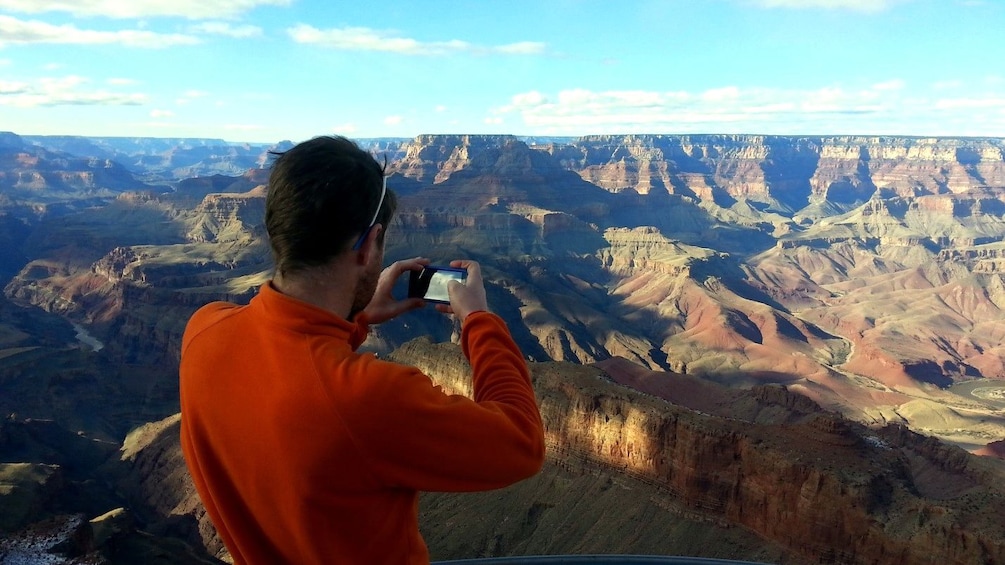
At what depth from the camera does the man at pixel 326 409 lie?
2.55 meters

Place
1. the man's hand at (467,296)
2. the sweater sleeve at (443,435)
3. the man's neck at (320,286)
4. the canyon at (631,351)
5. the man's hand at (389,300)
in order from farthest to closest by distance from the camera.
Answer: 1. the canyon at (631,351)
2. the man's hand at (389,300)
3. the man's hand at (467,296)
4. the man's neck at (320,286)
5. the sweater sleeve at (443,435)

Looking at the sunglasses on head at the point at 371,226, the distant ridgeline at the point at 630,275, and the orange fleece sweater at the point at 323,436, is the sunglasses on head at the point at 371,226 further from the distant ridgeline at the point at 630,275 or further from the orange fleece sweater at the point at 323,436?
the distant ridgeline at the point at 630,275

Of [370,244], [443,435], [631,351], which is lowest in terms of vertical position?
[631,351]

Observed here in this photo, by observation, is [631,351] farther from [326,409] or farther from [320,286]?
[326,409]

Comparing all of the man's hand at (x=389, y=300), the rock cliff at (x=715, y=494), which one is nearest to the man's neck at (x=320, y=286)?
the man's hand at (x=389, y=300)

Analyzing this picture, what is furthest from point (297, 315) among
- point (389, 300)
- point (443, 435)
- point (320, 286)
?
point (389, 300)

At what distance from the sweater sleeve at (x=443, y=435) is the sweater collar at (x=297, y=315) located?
12.0 inches

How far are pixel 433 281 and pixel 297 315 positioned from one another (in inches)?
45.7

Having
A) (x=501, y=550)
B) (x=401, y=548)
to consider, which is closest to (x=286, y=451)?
(x=401, y=548)

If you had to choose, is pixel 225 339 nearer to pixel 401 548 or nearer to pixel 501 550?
pixel 401 548

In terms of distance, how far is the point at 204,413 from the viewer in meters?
2.89

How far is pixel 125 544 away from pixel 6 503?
7.00 m

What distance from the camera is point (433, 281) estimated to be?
3857 millimetres

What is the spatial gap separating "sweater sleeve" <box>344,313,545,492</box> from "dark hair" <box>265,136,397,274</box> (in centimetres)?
63
